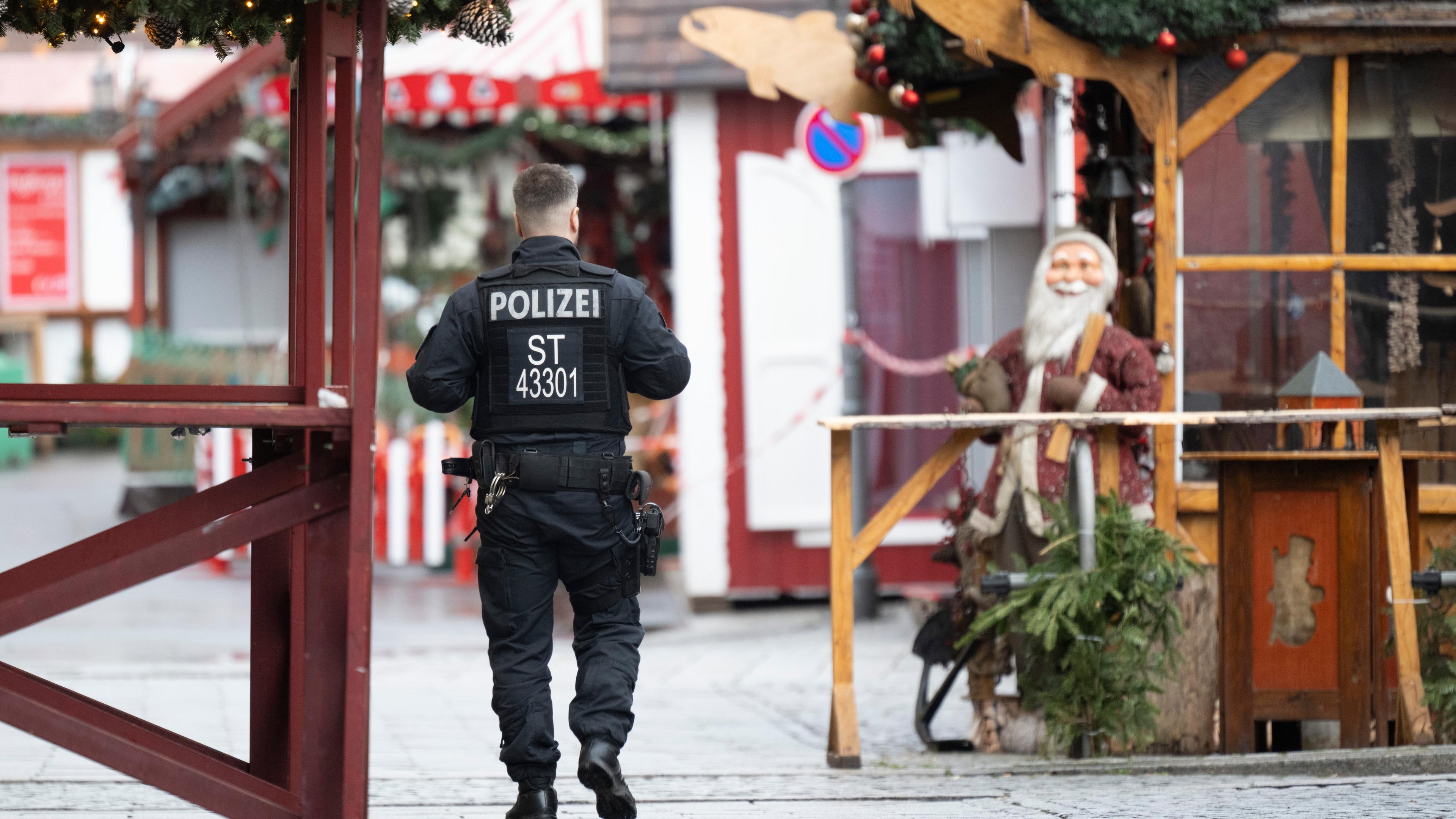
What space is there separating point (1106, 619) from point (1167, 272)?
1.41 metres

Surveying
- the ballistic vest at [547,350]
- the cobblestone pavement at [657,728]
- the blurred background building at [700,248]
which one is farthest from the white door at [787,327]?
the ballistic vest at [547,350]

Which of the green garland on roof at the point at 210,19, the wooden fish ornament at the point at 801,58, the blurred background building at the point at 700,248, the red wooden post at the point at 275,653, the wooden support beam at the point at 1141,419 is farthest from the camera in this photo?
the blurred background building at the point at 700,248

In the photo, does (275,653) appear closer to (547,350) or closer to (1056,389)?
(547,350)

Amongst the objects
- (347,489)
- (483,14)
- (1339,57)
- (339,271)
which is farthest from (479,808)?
(1339,57)

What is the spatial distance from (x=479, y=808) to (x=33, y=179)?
80.6 feet

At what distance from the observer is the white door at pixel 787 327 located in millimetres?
10695

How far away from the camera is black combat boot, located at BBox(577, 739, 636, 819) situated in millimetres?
4184

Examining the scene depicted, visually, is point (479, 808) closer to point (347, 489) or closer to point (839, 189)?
point (347, 489)

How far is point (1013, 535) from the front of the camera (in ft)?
19.8

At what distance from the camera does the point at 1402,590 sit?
18.2 feet

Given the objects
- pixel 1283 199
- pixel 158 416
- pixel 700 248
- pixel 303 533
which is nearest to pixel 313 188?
pixel 158 416

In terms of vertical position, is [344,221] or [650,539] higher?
[344,221]

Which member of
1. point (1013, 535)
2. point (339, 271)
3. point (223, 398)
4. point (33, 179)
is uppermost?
point (33, 179)

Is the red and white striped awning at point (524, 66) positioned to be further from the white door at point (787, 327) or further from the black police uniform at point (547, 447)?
the black police uniform at point (547, 447)
